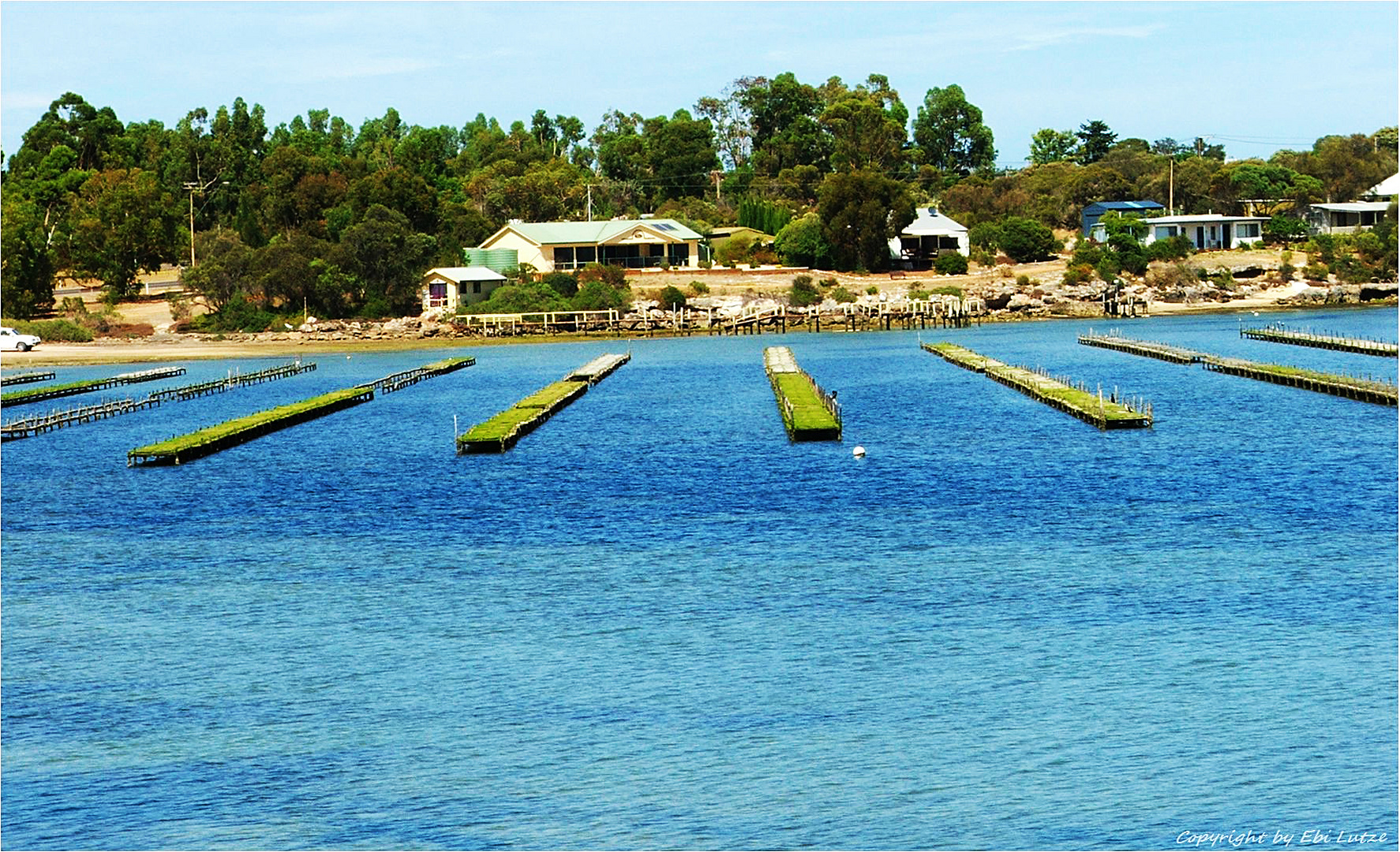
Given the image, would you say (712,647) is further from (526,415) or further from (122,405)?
(122,405)

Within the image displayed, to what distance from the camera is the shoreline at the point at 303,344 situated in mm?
154875

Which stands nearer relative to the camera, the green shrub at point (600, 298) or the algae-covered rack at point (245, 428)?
the algae-covered rack at point (245, 428)

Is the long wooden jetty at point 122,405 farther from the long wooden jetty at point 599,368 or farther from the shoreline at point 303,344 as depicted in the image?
the long wooden jetty at point 599,368

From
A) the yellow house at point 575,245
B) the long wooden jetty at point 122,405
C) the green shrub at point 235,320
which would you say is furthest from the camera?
the yellow house at point 575,245

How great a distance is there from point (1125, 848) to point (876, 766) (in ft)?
17.5

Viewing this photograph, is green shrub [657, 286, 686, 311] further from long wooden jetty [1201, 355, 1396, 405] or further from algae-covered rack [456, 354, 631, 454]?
long wooden jetty [1201, 355, 1396, 405]

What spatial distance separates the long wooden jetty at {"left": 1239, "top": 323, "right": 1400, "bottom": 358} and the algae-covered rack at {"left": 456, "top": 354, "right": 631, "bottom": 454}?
49905 mm

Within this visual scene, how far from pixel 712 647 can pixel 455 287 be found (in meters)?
147

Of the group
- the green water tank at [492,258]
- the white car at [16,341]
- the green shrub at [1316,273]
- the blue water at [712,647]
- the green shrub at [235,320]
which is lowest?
the blue water at [712,647]

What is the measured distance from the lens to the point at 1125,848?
94.1 feet

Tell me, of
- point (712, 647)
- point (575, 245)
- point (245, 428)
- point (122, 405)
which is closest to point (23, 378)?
point (122, 405)

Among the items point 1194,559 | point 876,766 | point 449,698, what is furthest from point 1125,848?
point 1194,559

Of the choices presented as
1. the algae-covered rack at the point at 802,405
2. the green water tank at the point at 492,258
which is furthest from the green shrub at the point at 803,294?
Answer: the algae-covered rack at the point at 802,405

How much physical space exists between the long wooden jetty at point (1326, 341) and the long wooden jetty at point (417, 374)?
6168 cm
